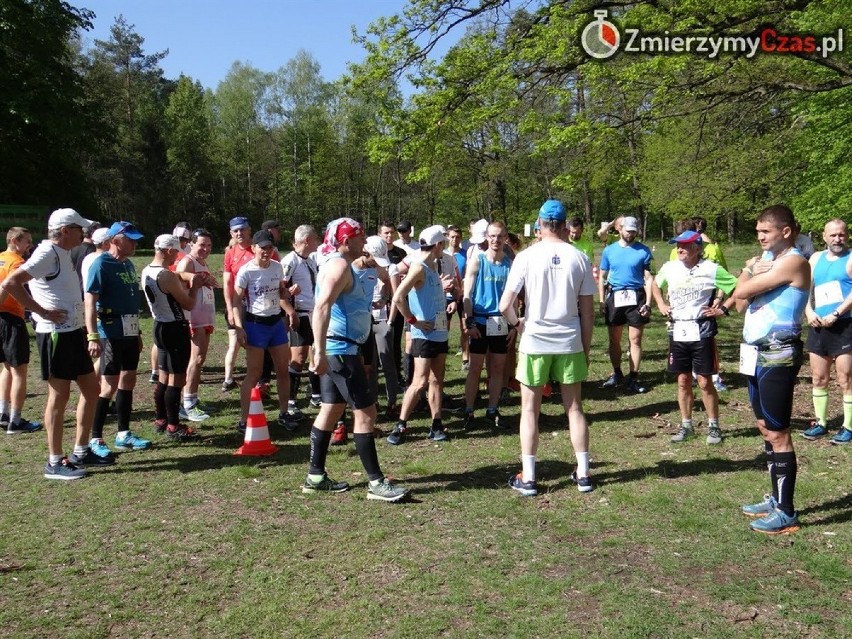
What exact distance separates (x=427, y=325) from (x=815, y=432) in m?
3.87

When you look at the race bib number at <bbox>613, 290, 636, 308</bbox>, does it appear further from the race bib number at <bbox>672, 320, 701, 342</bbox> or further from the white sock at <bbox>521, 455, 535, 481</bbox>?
the white sock at <bbox>521, 455, 535, 481</bbox>

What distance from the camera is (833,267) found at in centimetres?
648

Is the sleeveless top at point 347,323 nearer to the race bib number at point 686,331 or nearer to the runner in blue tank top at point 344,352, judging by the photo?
the runner in blue tank top at point 344,352

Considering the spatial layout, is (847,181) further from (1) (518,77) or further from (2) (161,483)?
(2) (161,483)

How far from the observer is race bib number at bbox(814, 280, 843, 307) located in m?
6.46

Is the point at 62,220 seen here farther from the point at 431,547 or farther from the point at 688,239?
the point at 688,239

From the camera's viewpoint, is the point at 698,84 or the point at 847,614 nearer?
the point at 847,614

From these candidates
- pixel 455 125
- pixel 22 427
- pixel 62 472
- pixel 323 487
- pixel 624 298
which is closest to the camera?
pixel 323 487

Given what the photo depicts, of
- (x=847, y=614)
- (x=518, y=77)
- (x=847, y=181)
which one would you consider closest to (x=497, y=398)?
(x=847, y=614)

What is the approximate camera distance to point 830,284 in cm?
652

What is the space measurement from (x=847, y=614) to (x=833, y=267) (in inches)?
159

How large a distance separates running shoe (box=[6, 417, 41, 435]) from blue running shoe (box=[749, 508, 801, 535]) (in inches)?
278

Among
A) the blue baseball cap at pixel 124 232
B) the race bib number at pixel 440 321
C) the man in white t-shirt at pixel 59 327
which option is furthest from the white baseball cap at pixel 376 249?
the man in white t-shirt at pixel 59 327

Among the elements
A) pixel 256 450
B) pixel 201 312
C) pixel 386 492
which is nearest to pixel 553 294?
pixel 386 492
